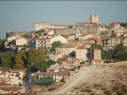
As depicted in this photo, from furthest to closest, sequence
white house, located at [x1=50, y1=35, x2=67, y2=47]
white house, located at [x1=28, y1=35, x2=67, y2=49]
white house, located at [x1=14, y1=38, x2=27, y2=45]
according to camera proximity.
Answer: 1. white house, located at [x1=14, y1=38, x2=27, y2=45]
2. white house, located at [x1=50, y1=35, x2=67, y2=47]
3. white house, located at [x1=28, y1=35, x2=67, y2=49]

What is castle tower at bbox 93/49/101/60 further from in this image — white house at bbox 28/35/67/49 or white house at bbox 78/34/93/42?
white house at bbox 78/34/93/42

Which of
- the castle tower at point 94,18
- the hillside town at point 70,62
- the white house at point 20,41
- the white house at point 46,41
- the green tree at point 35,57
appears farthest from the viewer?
the castle tower at point 94,18

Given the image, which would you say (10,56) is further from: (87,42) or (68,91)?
(68,91)

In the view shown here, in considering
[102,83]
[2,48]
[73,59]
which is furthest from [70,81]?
[2,48]

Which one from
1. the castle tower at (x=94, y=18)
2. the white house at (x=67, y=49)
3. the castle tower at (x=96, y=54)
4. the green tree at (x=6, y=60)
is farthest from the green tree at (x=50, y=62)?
the castle tower at (x=94, y=18)

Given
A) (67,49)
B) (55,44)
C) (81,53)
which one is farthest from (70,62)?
(55,44)

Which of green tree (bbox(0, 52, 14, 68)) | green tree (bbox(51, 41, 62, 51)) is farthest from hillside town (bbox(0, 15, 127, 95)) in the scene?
green tree (bbox(0, 52, 14, 68))

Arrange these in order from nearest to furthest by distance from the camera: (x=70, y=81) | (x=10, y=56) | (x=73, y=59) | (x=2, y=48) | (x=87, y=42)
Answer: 1. (x=70, y=81)
2. (x=73, y=59)
3. (x=10, y=56)
4. (x=87, y=42)
5. (x=2, y=48)

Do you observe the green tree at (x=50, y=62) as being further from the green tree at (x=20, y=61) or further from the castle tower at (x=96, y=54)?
the castle tower at (x=96, y=54)
